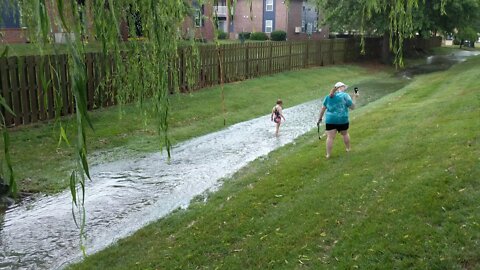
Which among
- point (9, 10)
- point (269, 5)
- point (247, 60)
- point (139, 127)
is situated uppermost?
point (269, 5)

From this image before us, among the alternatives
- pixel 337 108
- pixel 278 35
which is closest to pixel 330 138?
pixel 337 108

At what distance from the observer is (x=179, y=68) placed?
475 inches

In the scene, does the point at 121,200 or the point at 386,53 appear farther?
the point at 386,53

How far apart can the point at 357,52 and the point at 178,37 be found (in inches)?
1260

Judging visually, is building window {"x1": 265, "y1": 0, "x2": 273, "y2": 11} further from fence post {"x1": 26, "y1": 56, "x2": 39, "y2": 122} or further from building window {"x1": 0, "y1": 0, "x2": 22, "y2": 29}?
building window {"x1": 0, "y1": 0, "x2": 22, "y2": 29}

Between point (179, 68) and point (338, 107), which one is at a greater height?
point (179, 68)

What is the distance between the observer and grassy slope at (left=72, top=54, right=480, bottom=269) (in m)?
4.96

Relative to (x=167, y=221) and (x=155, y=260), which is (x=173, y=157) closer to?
(x=167, y=221)

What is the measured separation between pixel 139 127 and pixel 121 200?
200 inches

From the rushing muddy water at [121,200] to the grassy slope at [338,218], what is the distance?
1.62 ft

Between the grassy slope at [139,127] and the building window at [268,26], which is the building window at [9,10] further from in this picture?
the building window at [268,26]

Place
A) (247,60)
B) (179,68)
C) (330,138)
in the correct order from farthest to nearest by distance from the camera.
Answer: (247,60)
(179,68)
(330,138)

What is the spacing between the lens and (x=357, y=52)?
35781 millimetres

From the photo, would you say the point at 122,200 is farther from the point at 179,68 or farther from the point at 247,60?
the point at 247,60
